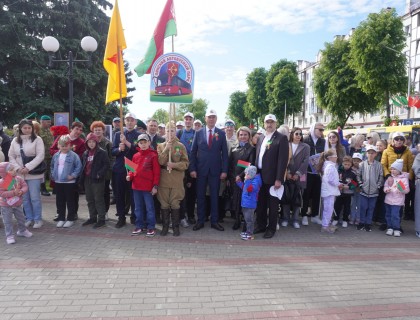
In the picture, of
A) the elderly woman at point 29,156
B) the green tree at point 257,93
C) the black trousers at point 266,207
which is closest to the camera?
the black trousers at point 266,207

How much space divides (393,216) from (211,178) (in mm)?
3849

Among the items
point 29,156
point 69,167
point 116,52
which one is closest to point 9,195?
point 29,156

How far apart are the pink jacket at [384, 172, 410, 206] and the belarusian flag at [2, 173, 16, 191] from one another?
7.19 m

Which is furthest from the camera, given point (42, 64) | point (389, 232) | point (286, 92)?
point (286, 92)

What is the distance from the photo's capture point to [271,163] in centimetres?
600

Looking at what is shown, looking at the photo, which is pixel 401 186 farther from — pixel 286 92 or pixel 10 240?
pixel 286 92

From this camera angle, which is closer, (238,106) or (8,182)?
(8,182)

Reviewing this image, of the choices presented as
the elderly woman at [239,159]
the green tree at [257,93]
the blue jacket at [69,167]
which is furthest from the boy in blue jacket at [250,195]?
the green tree at [257,93]

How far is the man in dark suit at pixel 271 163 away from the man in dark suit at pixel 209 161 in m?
0.74

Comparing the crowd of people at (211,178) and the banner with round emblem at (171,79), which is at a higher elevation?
the banner with round emblem at (171,79)

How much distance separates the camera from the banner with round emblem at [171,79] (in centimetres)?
590

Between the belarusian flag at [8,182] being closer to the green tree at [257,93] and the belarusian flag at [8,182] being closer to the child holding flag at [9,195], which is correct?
the child holding flag at [9,195]

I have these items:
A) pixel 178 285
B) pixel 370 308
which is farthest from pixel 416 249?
pixel 178 285

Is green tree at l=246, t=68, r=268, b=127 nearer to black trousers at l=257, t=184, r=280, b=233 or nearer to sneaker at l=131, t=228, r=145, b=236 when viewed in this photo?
black trousers at l=257, t=184, r=280, b=233
